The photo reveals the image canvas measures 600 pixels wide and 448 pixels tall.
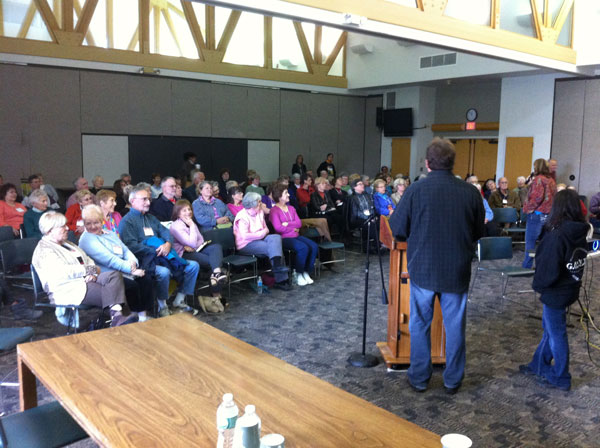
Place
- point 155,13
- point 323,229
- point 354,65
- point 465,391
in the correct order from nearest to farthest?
point 465,391, point 323,229, point 155,13, point 354,65

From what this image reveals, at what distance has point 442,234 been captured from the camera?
3.32 metres

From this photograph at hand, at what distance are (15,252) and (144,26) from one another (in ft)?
25.7

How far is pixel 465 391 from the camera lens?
365cm

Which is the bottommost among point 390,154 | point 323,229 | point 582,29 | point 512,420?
point 512,420

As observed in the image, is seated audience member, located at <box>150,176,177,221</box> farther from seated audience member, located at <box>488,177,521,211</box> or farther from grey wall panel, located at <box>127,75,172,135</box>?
seated audience member, located at <box>488,177,521,211</box>

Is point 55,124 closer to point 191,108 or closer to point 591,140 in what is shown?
point 191,108

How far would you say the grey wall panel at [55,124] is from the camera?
10414mm

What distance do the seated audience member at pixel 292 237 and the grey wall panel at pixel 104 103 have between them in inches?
239

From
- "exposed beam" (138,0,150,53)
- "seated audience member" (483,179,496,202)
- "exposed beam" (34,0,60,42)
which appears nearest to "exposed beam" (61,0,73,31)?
"exposed beam" (34,0,60,42)

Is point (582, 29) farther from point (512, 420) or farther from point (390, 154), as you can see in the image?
point (512, 420)

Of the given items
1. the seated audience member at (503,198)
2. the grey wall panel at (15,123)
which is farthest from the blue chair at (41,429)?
the grey wall panel at (15,123)

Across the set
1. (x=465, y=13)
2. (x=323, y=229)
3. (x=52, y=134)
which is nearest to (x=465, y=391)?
(x=323, y=229)

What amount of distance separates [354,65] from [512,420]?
13106 millimetres

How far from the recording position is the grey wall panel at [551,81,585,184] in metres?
11.5
